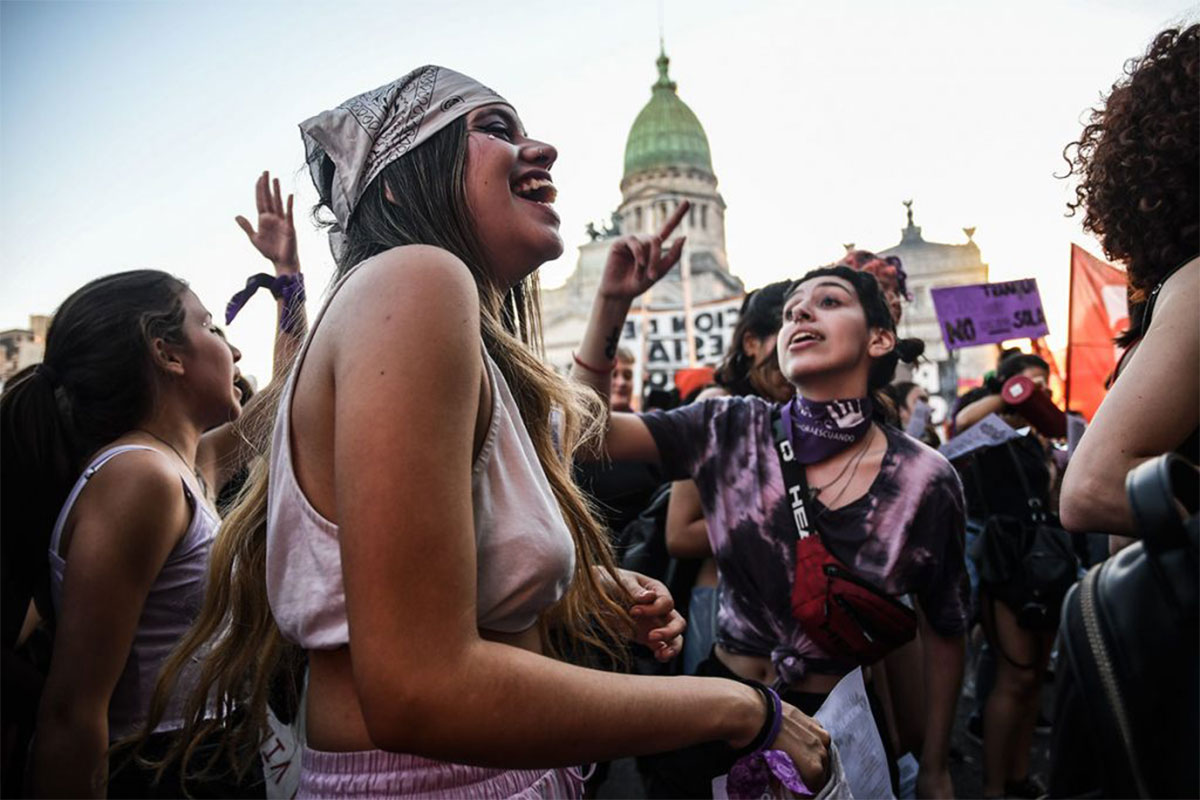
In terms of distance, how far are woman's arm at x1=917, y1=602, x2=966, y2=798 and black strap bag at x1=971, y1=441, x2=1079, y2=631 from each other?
201 centimetres

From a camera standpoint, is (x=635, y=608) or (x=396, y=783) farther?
(x=635, y=608)

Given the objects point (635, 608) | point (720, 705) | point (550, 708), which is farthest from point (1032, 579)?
point (550, 708)

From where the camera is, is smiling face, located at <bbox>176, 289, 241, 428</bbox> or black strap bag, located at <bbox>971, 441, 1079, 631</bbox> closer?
smiling face, located at <bbox>176, 289, 241, 428</bbox>

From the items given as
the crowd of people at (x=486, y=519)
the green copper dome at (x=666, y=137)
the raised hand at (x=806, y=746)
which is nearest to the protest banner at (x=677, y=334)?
the crowd of people at (x=486, y=519)

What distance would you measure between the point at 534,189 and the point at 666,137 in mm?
59772

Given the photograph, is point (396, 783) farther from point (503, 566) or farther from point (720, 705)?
point (720, 705)

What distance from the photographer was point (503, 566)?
3.82 ft

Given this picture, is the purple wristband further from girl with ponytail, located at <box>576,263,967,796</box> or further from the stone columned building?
the stone columned building

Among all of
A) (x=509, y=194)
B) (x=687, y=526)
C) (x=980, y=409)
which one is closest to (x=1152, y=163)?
(x=509, y=194)

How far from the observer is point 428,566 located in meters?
0.97

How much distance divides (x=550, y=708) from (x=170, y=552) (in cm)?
139

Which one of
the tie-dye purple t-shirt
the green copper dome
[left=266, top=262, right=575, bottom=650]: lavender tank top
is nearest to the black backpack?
[left=266, top=262, right=575, bottom=650]: lavender tank top

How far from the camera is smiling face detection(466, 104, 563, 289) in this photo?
1416 millimetres

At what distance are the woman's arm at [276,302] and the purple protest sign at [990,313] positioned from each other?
5.99m
